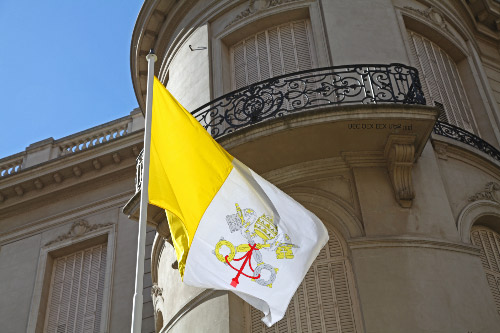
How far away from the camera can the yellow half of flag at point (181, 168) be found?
8.27 meters

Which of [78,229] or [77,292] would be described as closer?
[77,292]

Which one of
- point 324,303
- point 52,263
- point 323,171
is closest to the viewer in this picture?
point 324,303

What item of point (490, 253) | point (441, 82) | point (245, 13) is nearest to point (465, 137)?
point (441, 82)

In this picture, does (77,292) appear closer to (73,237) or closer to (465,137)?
(73,237)

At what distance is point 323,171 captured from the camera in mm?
11523

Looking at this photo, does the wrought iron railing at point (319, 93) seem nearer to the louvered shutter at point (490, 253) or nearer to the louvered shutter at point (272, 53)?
the louvered shutter at point (272, 53)

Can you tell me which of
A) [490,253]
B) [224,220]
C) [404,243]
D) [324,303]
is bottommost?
[324,303]

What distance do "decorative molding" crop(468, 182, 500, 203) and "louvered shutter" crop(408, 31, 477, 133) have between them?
1794 millimetres

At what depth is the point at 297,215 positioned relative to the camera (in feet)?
28.3

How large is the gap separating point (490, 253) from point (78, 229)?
34.0ft

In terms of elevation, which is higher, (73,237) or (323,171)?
(73,237)

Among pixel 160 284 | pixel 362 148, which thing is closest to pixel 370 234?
pixel 362 148

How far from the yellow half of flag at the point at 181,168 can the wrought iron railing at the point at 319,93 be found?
9.49 feet

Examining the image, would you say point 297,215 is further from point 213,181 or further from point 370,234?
point 370,234
